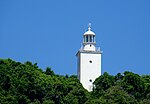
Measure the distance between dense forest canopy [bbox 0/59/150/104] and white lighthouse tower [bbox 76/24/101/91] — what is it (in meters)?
4.58

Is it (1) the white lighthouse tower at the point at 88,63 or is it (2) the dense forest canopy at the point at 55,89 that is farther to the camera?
(1) the white lighthouse tower at the point at 88,63

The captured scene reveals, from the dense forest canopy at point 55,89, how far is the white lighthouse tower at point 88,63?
458cm

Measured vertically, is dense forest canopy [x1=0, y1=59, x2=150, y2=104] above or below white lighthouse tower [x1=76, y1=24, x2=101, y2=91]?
below

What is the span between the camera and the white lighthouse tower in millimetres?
69875

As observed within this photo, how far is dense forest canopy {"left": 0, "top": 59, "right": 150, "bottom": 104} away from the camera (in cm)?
5706

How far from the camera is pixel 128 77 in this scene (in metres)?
64.7

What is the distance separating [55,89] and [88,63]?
12.1 m

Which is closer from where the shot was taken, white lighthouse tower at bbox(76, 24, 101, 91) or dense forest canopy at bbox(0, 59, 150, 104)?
dense forest canopy at bbox(0, 59, 150, 104)

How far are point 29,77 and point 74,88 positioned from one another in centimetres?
410

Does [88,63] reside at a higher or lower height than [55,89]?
higher

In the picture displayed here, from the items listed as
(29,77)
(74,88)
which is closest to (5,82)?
(29,77)

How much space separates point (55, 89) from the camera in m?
59.1

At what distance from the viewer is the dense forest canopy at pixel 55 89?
187 ft

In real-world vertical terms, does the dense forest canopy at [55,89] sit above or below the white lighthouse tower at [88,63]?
below
